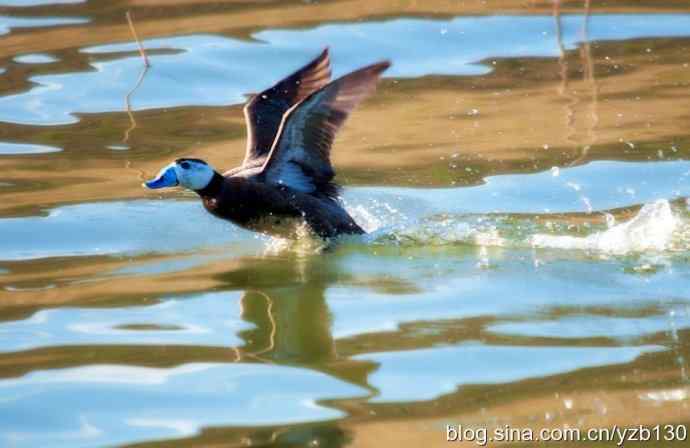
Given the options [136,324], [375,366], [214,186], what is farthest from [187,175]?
[375,366]

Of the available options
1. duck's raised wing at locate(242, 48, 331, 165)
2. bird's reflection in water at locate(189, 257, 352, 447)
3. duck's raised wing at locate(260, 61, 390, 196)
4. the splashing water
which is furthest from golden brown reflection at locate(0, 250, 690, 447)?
duck's raised wing at locate(242, 48, 331, 165)

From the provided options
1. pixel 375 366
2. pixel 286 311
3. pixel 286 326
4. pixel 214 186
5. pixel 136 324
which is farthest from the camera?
pixel 214 186

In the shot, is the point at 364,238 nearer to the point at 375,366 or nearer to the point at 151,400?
the point at 375,366

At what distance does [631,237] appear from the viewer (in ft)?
23.4

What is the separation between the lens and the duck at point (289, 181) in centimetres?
727

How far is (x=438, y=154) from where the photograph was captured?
882 cm

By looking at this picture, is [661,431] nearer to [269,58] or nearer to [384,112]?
[384,112]

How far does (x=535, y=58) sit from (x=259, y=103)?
3235mm

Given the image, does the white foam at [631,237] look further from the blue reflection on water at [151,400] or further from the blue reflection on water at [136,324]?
the blue reflection on water at [151,400]

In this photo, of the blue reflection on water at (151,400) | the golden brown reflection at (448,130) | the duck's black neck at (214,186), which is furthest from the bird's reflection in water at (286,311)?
the golden brown reflection at (448,130)

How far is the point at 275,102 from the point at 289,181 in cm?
68

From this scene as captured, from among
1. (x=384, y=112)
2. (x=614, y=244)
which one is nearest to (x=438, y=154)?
(x=384, y=112)

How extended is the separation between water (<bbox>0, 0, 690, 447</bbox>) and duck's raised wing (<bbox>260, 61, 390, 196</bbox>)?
1.29ft

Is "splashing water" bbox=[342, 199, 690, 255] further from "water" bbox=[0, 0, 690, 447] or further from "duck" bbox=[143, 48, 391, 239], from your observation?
"duck" bbox=[143, 48, 391, 239]
